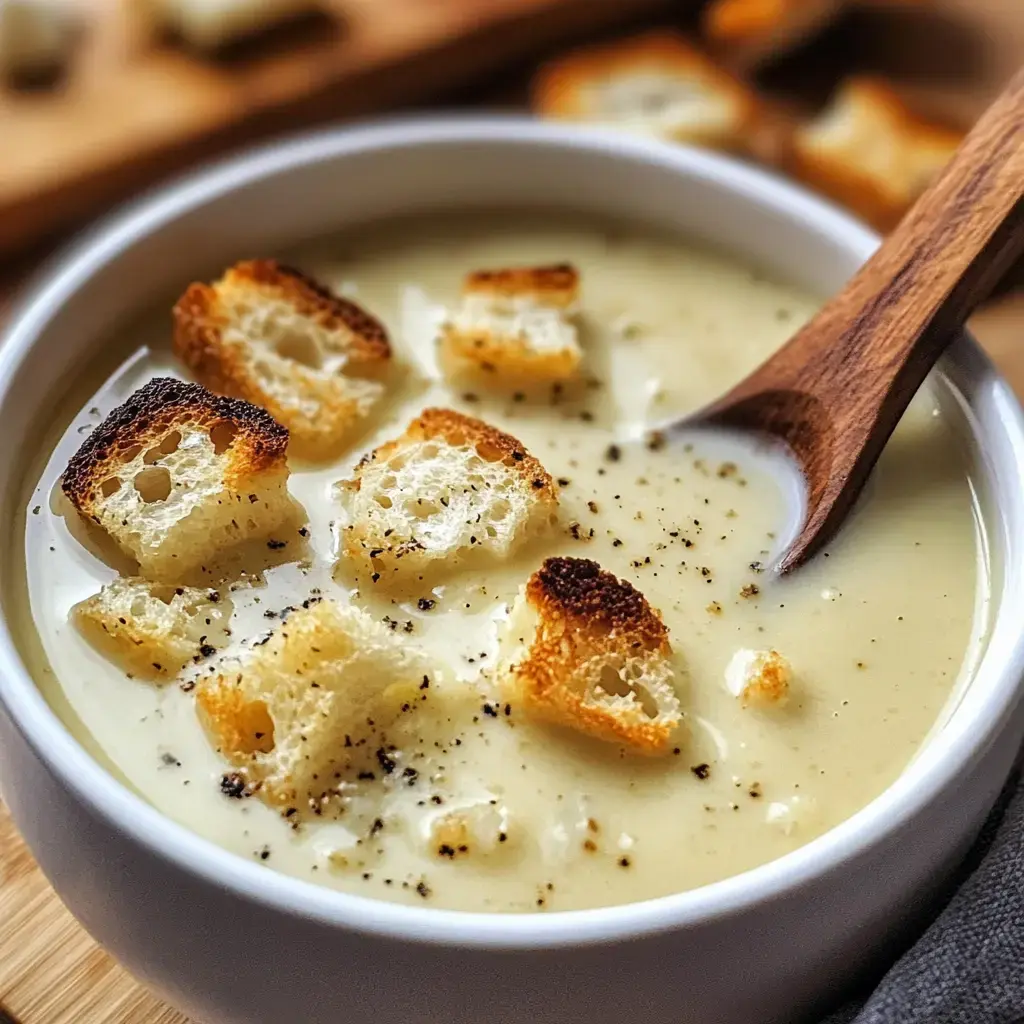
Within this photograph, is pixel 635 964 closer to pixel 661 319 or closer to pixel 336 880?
pixel 336 880

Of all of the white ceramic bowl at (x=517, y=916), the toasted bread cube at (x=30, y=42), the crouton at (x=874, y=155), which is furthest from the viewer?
the toasted bread cube at (x=30, y=42)

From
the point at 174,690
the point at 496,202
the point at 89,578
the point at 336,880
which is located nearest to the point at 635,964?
the point at 336,880

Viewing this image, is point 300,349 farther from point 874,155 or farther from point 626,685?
point 874,155

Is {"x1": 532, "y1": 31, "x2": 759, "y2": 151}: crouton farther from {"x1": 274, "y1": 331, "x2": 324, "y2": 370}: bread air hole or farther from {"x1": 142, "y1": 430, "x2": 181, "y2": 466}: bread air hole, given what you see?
{"x1": 142, "y1": 430, "x2": 181, "y2": 466}: bread air hole

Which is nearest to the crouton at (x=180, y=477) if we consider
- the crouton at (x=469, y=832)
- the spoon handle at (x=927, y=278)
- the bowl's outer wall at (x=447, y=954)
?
the bowl's outer wall at (x=447, y=954)

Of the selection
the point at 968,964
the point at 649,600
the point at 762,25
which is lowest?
the point at 968,964

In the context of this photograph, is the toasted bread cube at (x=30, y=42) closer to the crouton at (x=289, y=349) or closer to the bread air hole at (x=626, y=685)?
the crouton at (x=289, y=349)

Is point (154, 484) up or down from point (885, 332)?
down

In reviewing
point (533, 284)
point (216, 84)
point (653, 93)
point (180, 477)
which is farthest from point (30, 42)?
point (180, 477)
